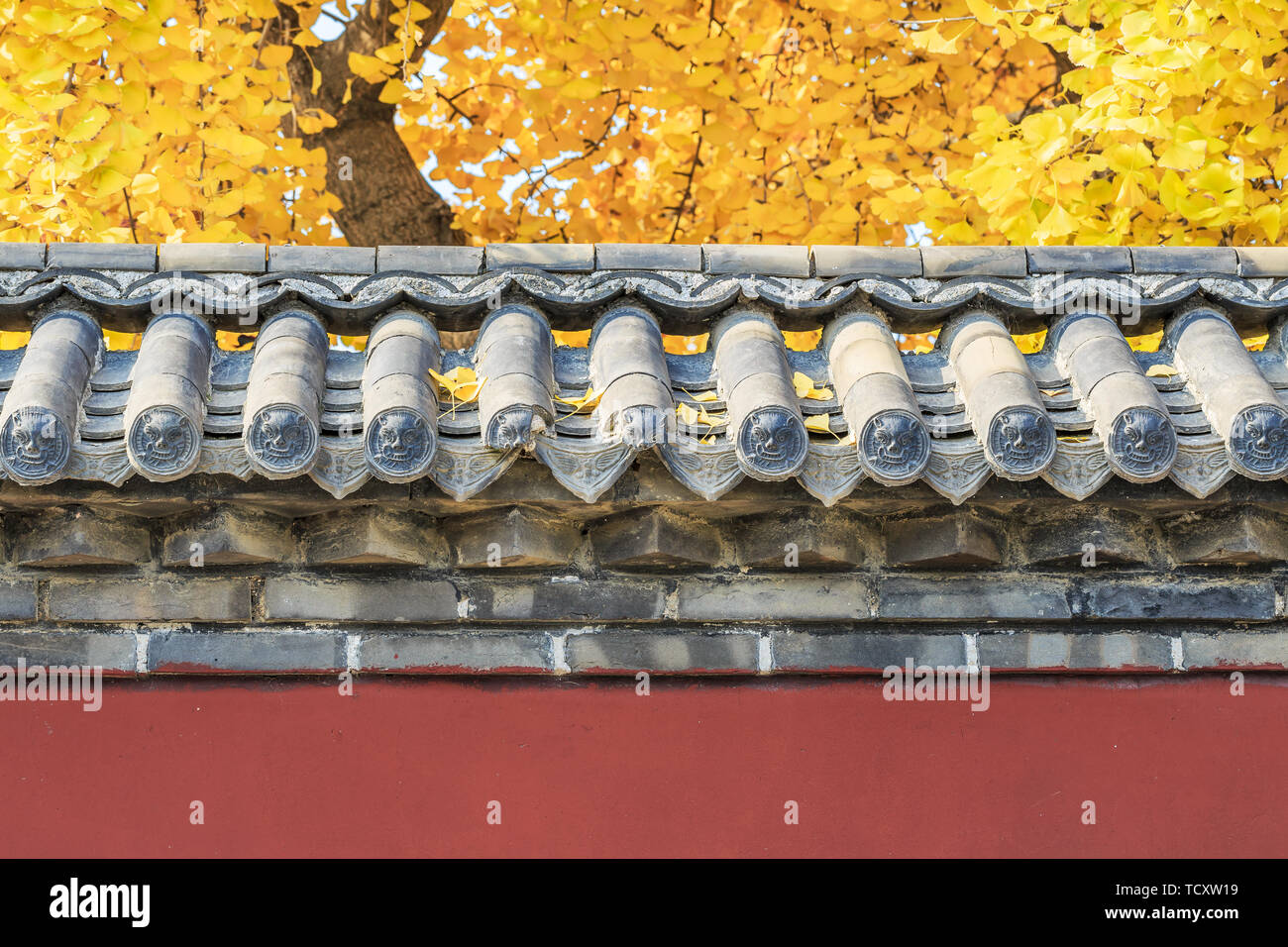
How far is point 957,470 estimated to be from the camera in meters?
2.38

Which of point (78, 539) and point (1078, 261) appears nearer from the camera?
point (78, 539)

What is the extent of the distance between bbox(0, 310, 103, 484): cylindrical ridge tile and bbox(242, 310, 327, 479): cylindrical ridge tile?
0.30 metres

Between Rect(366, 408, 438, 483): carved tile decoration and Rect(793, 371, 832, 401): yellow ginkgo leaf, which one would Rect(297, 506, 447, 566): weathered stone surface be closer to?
Rect(366, 408, 438, 483): carved tile decoration

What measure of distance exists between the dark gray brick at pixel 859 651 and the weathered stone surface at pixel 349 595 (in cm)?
70

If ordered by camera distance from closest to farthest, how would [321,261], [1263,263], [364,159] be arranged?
[321,261], [1263,263], [364,159]

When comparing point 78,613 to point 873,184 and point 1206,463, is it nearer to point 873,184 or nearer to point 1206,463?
point 1206,463

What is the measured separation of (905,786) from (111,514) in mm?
1693

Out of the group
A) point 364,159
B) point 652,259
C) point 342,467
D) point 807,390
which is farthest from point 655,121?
point 342,467

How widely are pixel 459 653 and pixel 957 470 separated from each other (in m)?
1.07

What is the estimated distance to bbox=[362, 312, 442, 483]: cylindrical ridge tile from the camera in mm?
2273

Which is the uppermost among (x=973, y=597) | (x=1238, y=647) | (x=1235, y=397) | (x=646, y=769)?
(x=1235, y=397)

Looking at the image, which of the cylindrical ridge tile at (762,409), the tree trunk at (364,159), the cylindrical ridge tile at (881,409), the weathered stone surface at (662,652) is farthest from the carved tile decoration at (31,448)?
the tree trunk at (364,159)

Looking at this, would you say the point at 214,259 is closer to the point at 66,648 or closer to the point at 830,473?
the point at 66,648

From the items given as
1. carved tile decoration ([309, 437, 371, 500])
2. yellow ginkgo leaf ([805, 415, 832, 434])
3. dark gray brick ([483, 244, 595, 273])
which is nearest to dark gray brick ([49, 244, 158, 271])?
dark gray brick ([483, 244, 595, 273])
